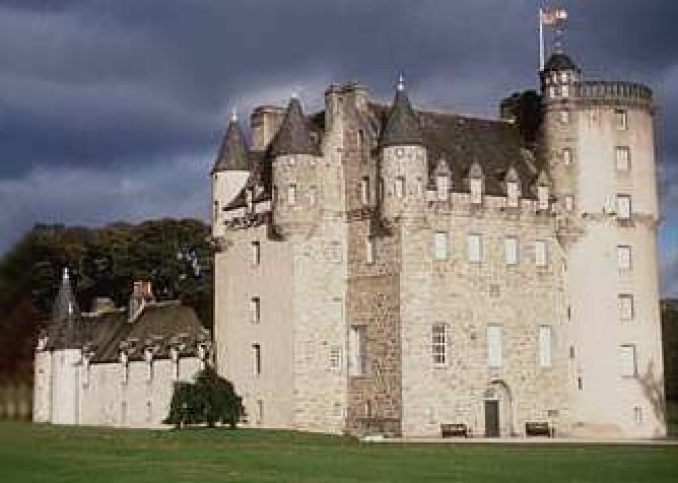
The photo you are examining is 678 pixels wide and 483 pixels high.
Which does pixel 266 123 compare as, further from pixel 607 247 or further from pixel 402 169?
pixel 607 247

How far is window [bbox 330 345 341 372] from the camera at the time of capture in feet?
184

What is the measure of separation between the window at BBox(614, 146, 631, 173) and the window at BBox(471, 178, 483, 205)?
22.8 feet

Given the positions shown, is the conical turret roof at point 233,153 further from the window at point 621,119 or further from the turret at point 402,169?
the window at point 621,119

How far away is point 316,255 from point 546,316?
10366 millimetres

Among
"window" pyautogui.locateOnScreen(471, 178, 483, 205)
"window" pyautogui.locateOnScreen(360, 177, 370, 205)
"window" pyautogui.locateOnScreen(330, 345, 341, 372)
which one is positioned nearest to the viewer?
"window" pyautogui.locateOnScreen(471, 178, 483, 205)

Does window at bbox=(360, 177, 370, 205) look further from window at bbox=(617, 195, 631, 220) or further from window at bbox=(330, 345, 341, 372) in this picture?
window at bbox=(617, 195, 631, 220)

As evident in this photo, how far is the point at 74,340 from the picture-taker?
74.3 metres

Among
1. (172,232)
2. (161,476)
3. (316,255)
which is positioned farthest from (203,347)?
(161,476)

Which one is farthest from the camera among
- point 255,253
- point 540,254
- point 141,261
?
point 141,261

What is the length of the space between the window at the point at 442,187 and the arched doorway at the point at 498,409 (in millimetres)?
8099

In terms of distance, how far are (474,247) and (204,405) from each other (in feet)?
42.9

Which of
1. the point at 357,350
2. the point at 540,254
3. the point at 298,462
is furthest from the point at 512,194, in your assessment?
the point at 298,462

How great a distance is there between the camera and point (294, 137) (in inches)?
2210

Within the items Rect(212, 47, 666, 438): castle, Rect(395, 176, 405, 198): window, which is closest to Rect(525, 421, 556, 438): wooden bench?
Rect(212, 47, 666, 438): castle
